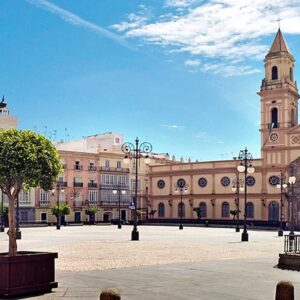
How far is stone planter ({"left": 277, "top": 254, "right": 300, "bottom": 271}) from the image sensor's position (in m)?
17.2

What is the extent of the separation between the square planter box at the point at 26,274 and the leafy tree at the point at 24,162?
0.63m

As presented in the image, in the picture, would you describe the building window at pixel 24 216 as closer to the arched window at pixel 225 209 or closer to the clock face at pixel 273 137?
the arched window at pixel 225 209

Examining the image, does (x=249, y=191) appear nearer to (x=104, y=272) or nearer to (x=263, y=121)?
(x=263, y=121)

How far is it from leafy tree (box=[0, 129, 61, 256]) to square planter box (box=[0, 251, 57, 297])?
2.06 feet

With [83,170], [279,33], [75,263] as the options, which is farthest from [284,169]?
[75,263]

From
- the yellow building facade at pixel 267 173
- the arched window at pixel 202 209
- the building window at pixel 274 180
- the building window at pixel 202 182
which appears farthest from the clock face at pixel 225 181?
the building window at pixel 274 180

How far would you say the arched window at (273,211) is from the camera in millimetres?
69637

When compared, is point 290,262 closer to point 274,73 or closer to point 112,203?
point 274,73

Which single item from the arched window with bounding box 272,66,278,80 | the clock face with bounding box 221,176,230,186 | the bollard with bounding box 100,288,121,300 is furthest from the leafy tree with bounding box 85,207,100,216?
the bollard with bounding box 100,288,121,300

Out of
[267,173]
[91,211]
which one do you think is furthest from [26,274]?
[91,211]

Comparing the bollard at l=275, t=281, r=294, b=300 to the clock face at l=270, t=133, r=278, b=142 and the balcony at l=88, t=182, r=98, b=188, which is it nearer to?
the clock face at l=270, t=133, r=278, b=142

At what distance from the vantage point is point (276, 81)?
72625 mm

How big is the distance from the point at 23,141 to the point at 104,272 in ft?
18.9

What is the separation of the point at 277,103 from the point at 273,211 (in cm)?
1416
